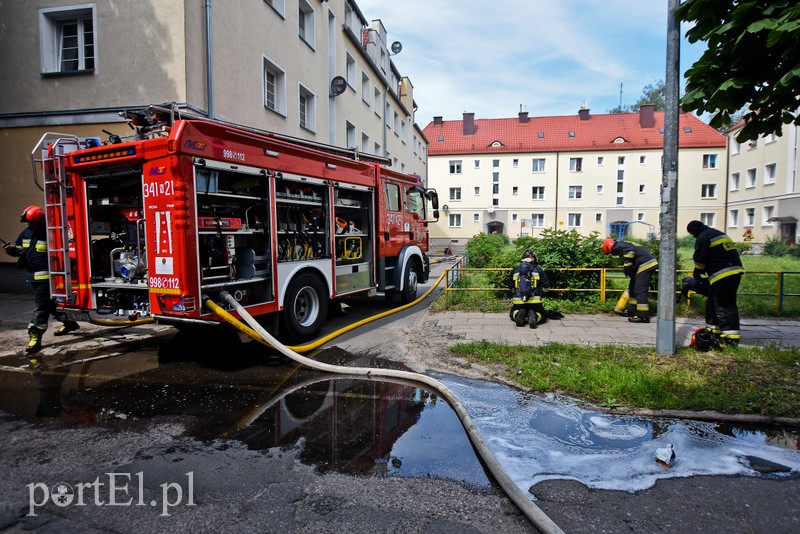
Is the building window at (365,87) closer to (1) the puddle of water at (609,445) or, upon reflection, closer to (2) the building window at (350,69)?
(2) the building window at (350,69)

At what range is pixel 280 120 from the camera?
45.3 ft

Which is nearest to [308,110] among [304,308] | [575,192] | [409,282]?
[409,282]

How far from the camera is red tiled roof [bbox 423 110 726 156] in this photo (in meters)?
47.2

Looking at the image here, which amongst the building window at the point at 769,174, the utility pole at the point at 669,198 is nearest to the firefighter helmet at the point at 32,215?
the utility pole at the point at 669,198

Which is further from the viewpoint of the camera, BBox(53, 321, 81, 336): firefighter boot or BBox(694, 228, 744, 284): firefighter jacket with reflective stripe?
BBox(53, 321, 81, 336): firefighter boot

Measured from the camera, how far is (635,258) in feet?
26.9

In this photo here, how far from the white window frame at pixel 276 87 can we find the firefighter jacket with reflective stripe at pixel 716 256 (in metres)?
11.2

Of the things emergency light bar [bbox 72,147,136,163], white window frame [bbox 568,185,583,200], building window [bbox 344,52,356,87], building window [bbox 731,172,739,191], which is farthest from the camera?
white window frame [bbox 568,185,583,200]

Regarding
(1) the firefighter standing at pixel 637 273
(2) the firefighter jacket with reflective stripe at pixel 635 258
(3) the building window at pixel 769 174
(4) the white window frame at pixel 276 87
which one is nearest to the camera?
(1) the firefighter standing at pixel 637 273

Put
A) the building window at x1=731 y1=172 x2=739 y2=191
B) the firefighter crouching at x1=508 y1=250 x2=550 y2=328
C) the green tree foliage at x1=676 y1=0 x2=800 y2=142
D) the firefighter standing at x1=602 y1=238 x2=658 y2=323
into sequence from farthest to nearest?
the building window at x1=731 y1=172 x2=739 y2=191 < the firefighter standing at x1=602 y1=238 x2=658 y2=323 < the firefighter crouching at x1=508 y1=250 x2=550 y2=328 < the green tree foliage at x1=676 y1=0 x2=800 y2=142

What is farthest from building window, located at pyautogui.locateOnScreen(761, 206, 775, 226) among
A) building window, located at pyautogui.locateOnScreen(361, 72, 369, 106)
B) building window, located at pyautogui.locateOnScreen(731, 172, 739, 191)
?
building window, located at pyautogui.locateOnScreen(361, 72, 369, 106)

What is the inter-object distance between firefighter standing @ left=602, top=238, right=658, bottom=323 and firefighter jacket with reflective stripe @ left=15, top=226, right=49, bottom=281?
8.82 metres

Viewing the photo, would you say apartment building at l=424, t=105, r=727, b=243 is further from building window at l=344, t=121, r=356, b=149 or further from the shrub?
building window at l=344, t=121, r=356, b=149

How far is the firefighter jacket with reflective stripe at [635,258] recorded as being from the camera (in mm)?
8062
